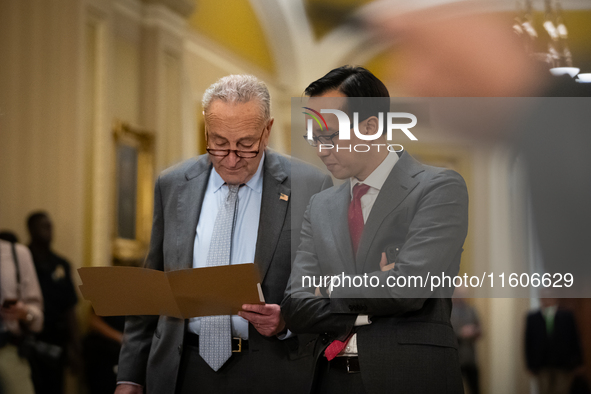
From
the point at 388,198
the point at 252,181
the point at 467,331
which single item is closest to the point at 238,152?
the point at 252,181

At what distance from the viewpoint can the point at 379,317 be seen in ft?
6.84

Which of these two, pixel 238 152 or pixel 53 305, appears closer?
pixel 238 152

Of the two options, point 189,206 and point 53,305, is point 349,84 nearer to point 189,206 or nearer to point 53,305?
point 189,206

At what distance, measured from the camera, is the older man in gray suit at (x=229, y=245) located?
229 cm

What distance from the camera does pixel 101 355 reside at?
15.9 ft

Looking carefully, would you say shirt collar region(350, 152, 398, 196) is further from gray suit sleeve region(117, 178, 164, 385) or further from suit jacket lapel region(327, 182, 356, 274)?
gray suit sleeve region(117, 178, 164, 385)

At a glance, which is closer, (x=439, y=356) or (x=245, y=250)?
(x=439, y=356)

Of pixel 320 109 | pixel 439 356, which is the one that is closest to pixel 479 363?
pixel 439 356

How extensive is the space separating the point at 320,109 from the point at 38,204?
3.39 m

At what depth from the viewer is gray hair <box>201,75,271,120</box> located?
2.42m

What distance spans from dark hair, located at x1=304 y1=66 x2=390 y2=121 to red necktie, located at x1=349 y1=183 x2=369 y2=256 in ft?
0.84

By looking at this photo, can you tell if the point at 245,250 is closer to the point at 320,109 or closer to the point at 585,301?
the point at 320,109

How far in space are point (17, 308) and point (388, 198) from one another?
284 centimetres

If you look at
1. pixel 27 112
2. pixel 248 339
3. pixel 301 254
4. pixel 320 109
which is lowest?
pixel 248 339
